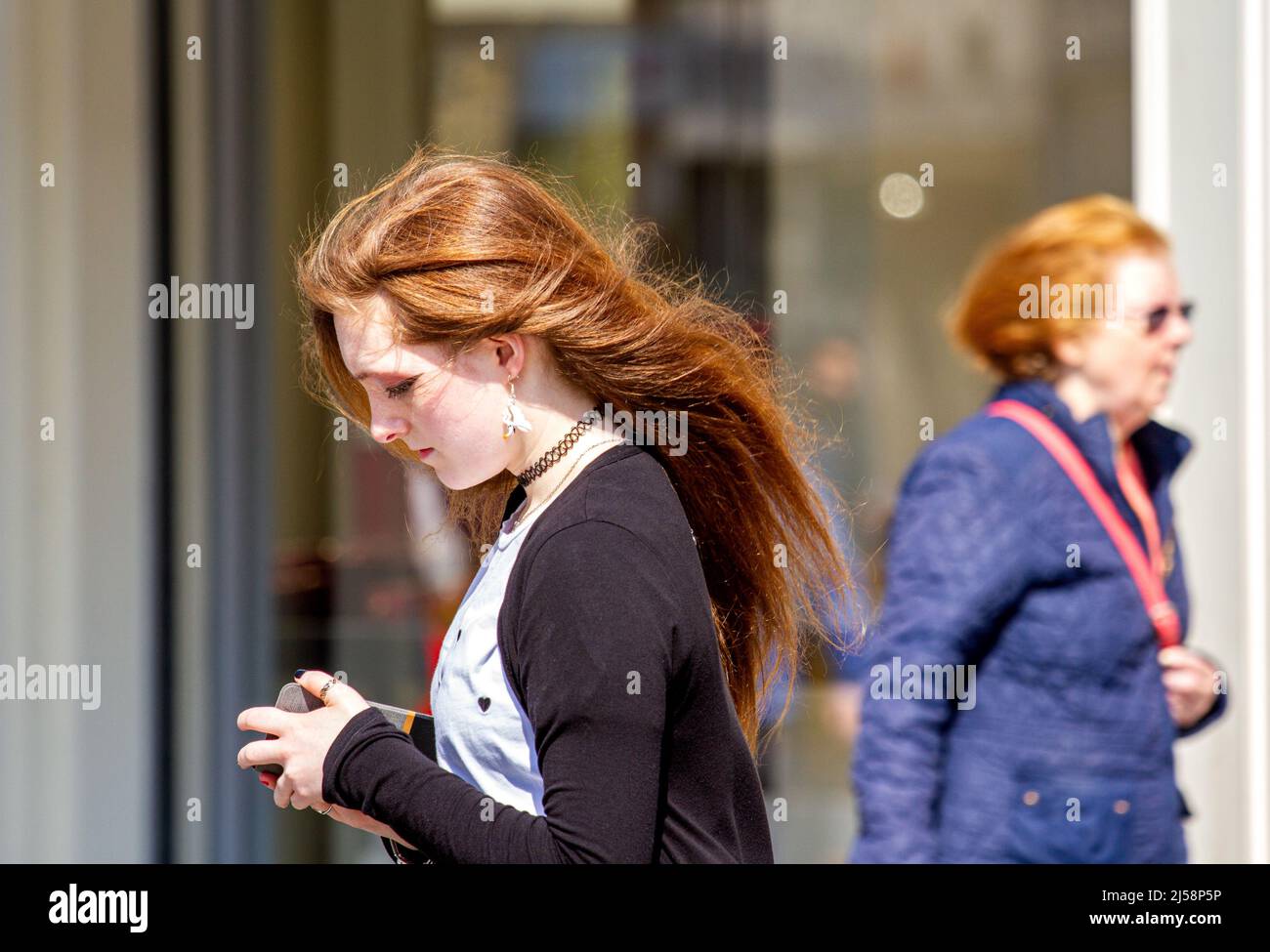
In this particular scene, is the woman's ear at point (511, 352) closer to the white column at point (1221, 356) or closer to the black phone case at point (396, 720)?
the black phone case at point (396, 720)

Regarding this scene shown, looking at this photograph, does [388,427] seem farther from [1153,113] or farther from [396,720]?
[1153,113]

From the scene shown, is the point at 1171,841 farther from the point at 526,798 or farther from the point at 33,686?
the point at 33,686

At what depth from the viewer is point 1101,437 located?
195 cm

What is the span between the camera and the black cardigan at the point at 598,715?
1.07 m

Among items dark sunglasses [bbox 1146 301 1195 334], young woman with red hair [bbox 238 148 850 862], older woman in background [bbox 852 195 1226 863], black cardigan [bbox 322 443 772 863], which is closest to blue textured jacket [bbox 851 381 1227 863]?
older woman in background [bbox 852 195 1226 863]

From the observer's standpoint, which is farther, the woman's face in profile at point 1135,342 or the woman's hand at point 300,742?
the woman's face in profile at point 1135,342

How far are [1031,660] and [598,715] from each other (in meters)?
1.05

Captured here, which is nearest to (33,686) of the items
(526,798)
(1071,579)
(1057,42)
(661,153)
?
(526,798)

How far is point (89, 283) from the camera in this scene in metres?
2.38

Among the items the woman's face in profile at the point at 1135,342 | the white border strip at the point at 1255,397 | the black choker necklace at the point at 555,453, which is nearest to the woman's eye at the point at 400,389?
the black choker necklace at the point at 555,453

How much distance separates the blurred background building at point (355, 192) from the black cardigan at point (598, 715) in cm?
105

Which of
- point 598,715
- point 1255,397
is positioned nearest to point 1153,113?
point 1255,397

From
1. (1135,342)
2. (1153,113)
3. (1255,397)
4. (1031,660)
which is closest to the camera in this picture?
(1031,660)
